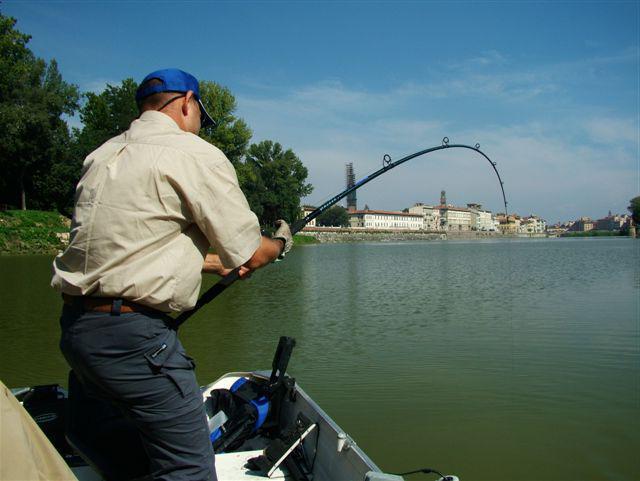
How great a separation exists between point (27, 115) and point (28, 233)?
8344mm

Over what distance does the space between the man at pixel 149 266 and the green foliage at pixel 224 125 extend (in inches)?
1899

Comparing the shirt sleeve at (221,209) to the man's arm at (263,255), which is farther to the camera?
the man's arm at (263,255)

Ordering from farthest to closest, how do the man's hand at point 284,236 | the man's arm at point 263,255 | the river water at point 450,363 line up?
the river water at point 450,363
the man's hand at point 284,236
the man's arm at point 263,255

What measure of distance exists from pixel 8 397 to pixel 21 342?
407 inches

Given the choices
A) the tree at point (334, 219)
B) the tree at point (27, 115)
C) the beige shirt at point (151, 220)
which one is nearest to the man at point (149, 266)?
the beige shirt at point (151, 220)

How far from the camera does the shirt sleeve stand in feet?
7.97

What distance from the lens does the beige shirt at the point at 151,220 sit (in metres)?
2.38

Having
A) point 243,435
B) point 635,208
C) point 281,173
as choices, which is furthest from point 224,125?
point 635,208

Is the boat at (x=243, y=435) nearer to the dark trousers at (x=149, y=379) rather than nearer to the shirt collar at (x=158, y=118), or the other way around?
the dark trousers at (x=149, y=379)

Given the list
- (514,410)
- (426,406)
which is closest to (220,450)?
(426,406)

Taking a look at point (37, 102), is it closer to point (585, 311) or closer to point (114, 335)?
point (585, 311)

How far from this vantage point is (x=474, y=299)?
57.4ft

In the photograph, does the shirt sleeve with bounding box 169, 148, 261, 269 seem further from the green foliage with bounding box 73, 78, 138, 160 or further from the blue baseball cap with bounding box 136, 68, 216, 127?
the green foliage with bounding box 73, 78, 138, 160

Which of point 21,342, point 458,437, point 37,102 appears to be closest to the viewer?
point 458,437
